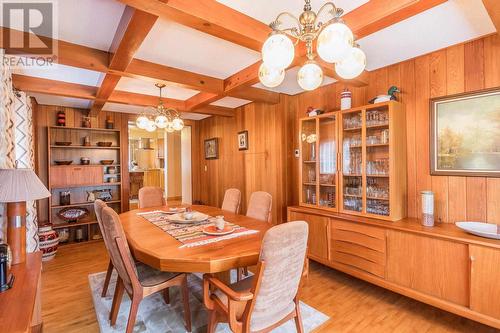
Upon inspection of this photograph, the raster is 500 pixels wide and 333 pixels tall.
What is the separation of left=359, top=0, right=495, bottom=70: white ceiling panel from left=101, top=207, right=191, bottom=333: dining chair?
2500 mm

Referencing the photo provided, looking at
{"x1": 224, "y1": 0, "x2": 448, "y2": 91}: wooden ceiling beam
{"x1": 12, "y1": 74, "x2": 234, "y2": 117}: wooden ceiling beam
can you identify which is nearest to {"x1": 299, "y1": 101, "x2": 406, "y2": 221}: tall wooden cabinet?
{"x1": 224, "y1": 0, "x2": 448, "y2": 91}: wooden ceiling beam

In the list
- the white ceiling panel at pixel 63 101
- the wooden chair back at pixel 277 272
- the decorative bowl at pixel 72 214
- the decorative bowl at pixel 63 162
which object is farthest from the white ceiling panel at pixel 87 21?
the decorative bowl at pixel 72 214

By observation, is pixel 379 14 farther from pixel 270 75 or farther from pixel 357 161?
pixel 357 161

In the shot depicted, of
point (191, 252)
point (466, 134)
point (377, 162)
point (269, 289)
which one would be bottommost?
point (269, 289)

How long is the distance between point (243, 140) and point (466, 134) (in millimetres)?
3135

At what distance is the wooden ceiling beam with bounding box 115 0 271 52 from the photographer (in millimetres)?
1406

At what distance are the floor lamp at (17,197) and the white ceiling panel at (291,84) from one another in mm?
2564

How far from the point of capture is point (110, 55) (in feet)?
7.49

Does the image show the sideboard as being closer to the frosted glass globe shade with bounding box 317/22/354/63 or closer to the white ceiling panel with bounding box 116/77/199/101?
the frosted glass globe shade with bounding box 317/22/354/63

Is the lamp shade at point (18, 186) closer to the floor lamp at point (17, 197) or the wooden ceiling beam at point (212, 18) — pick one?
the floor lamp at point (17, 197)

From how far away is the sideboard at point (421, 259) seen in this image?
5.93ft

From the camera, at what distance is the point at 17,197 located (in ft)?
5.33

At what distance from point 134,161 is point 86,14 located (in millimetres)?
7334

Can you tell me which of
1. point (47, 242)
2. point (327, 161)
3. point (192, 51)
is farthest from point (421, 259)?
point (47, 242)
